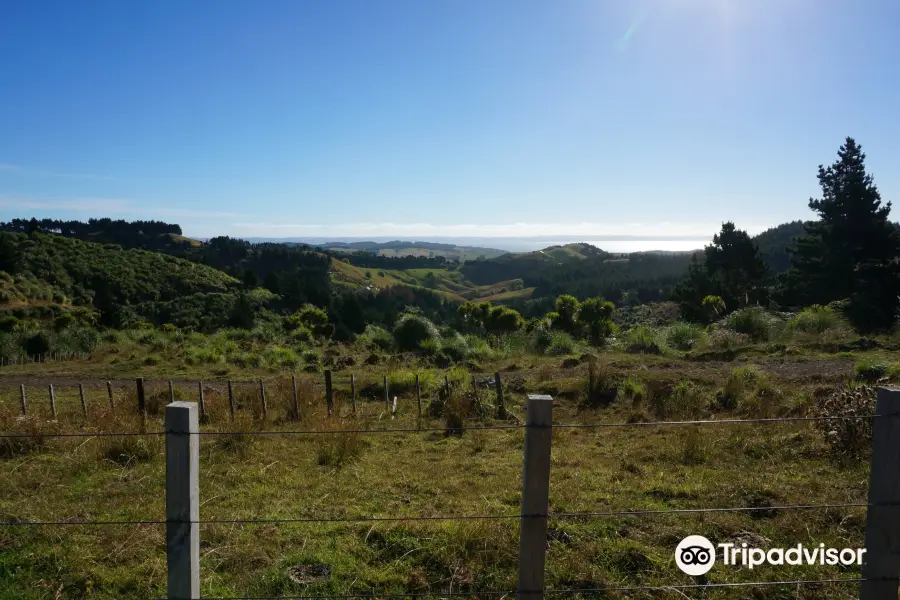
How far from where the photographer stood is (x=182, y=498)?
2.48 m

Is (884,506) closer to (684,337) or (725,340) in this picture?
(725,340)

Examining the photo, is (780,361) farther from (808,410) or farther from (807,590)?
(807,590)

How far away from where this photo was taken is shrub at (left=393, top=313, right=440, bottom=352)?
68.2 feet

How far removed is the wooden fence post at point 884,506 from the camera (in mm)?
2678

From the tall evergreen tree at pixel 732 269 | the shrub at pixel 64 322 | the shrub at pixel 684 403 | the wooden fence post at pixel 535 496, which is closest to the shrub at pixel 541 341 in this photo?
the shrub at pixel 684 403

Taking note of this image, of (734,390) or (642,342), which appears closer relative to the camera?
(734,390)

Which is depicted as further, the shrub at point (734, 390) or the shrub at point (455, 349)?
the shrub at point (455, 349)

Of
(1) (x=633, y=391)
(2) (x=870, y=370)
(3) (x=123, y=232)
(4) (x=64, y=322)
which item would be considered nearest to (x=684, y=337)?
(2) (x=870, y=370)

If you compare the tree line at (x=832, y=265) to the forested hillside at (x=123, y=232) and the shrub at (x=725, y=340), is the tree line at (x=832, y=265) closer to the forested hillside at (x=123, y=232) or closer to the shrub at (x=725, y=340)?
the shrub at (x=725, y=340)

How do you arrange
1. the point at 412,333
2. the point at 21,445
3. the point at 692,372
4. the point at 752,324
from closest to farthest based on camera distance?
→ the point at 21,445 → the point at 692,372 → the point at 752,324 → the point at 412,333

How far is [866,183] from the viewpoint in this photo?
28516mm

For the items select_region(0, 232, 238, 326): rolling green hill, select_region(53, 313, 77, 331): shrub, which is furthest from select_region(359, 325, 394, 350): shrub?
select_region(0, 232, 238, 326): rolling green hill

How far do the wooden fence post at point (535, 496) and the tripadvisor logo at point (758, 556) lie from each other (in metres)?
1.95

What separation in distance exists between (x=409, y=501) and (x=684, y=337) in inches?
595
